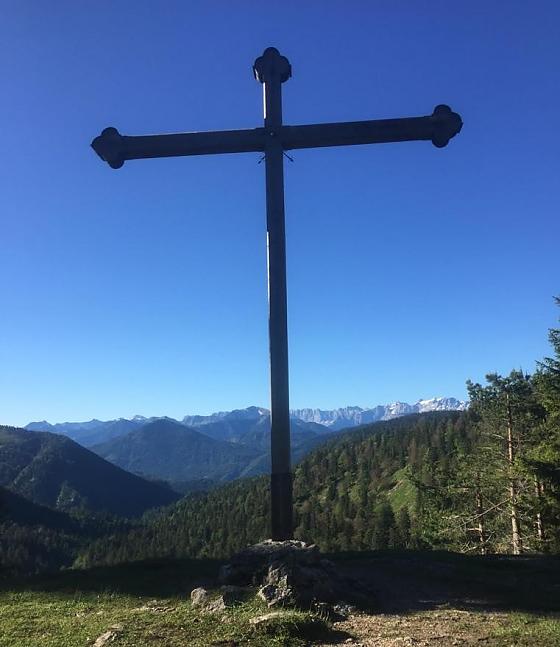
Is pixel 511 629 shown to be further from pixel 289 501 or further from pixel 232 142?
pixel 232 142

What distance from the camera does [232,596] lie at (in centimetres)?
938

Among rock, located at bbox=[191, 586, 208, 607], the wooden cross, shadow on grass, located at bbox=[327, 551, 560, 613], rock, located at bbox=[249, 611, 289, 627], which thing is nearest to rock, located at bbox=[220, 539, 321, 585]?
rock, located at bbox=[191, 586, 208, 607]

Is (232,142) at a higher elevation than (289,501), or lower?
higher

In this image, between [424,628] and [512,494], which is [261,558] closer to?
[424,628]

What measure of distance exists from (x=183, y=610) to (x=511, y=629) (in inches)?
211

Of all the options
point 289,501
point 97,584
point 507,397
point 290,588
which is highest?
point 507,397

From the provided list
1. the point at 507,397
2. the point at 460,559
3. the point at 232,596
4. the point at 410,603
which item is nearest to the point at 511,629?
the point at 410,603

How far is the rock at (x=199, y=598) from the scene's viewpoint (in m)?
10.0

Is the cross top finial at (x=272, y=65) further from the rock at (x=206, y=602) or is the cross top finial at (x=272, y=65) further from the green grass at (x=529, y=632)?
the green grass at (x=529, y=632)

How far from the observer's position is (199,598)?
10.2 m

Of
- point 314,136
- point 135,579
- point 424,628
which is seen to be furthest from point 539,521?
point 314,136

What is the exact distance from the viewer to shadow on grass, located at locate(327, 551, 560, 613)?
32.8 ft

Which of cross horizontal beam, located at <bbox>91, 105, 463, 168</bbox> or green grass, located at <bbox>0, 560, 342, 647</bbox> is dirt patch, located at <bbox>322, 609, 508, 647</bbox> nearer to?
green grass, located at <bbox>0, 560, 342, 647</bbox>

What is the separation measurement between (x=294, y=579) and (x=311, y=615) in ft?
4.69
